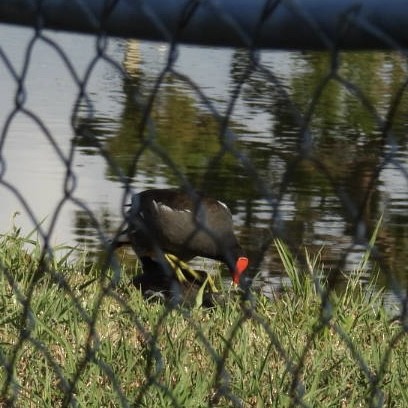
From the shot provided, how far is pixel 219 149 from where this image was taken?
13.0 ft

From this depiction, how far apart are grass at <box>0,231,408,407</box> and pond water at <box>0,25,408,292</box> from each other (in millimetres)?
387

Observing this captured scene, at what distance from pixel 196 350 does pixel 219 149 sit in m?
1.15

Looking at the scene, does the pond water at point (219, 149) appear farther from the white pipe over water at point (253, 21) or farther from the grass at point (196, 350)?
the white pipe over water at point (253, 21)

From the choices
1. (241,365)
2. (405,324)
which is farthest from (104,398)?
(405,324)

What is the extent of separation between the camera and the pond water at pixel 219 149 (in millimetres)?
4750

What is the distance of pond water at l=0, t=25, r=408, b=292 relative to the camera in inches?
187

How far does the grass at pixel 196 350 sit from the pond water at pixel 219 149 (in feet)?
1.27

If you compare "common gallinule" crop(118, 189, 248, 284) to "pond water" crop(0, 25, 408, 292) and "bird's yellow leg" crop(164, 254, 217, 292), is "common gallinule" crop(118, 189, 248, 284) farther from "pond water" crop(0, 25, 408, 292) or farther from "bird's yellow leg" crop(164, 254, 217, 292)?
"pond water" crop(0, 25, 408, 292)

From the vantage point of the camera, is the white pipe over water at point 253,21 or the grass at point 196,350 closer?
the white pipe over water at point 253,21

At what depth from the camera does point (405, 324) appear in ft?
5.80

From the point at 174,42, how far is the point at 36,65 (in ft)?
19.8

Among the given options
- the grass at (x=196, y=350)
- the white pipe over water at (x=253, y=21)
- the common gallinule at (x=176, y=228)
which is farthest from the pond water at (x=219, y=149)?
the white pipe over water at (x=253, y=21)

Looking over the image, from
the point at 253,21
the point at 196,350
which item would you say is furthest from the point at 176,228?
the point at 253,21

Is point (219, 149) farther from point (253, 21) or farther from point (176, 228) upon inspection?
point (253, 21)
